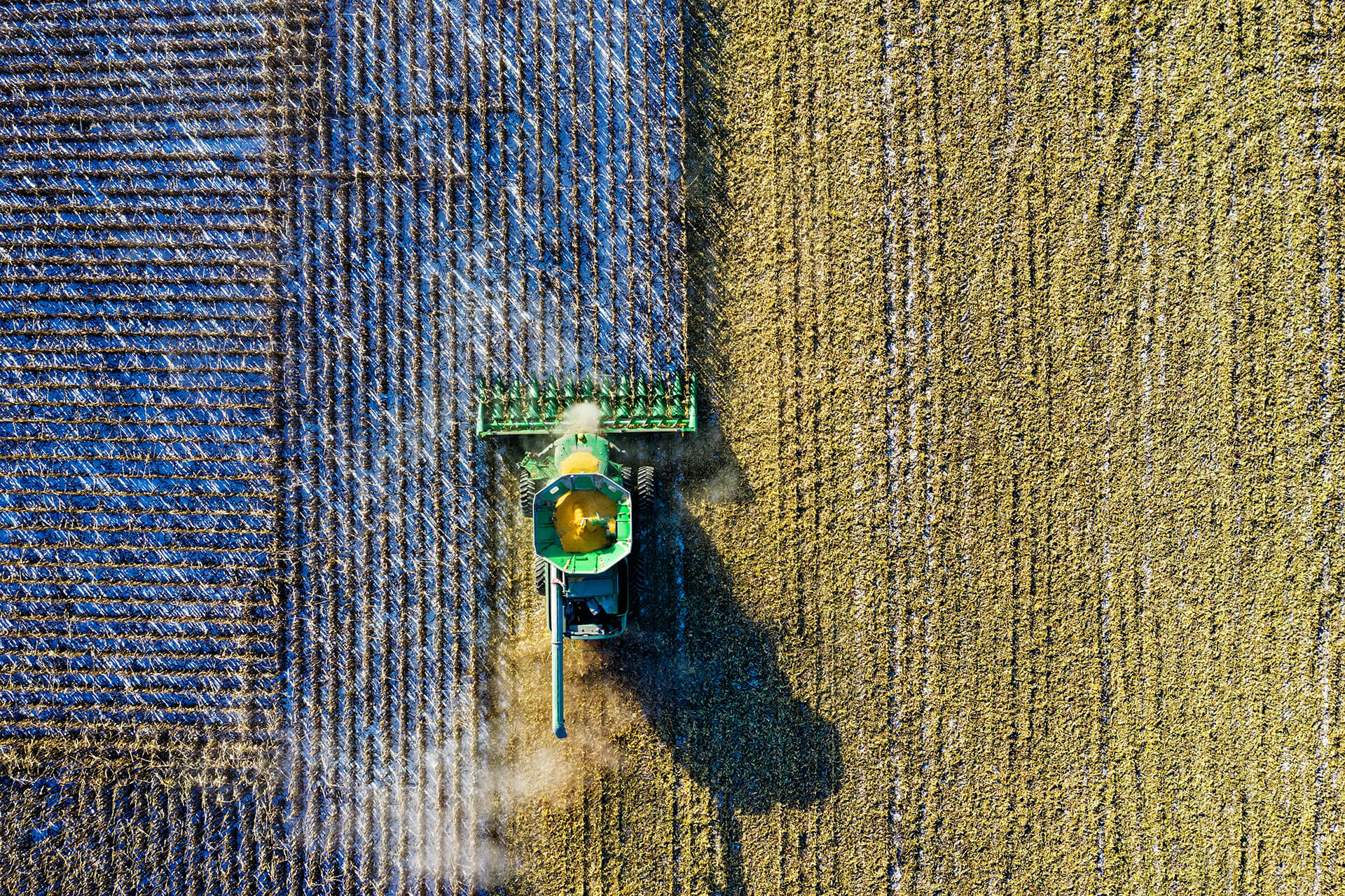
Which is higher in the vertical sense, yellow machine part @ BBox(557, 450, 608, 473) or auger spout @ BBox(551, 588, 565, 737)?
yellow machine part @ BBox(557, 450, 608, 473)

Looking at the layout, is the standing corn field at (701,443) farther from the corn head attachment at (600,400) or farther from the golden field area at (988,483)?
the corn head attachment at (600,400)

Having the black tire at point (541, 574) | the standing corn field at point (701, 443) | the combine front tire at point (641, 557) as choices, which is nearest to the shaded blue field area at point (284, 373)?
the standing corn field at point (701, 443)

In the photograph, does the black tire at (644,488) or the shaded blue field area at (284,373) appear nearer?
the black tire at (644,488)

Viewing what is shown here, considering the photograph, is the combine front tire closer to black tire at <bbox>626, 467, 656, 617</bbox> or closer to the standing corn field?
black tire at <bbox>626, 467, 656, 617</bbox>

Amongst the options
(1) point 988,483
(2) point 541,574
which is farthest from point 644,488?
(1) point 988,483

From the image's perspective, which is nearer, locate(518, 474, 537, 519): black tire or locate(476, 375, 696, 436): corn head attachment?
locate(518, 474, 537, 519): black tire

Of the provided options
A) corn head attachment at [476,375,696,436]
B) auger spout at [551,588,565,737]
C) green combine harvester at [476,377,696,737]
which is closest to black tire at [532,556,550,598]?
green combine harvester at [476,377,696,737]

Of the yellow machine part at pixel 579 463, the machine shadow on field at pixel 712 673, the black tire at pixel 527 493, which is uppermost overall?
the yellow machine part at pixel 579 463

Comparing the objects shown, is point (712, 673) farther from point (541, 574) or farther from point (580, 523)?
point (580, 523)
